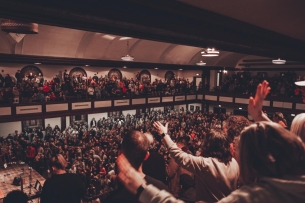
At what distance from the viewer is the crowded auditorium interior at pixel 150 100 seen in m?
1.29

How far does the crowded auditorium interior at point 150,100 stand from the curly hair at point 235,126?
20 mm

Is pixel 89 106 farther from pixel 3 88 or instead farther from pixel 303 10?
pixel 303 10

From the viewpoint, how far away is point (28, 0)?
2324 millimetres

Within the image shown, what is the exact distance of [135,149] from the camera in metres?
1.83

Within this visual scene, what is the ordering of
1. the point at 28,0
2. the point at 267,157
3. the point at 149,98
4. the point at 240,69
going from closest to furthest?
1. the point at 267,157
2. the point at 28,0
3. the point at 149,98
4. the point at 240,69

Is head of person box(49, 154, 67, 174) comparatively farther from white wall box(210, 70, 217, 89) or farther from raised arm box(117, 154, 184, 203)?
white wall box(210, 70, 217, 89)

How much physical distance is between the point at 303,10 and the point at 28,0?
3432 millimetres

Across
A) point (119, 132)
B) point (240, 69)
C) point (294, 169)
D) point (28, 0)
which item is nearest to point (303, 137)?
point (294, 169)

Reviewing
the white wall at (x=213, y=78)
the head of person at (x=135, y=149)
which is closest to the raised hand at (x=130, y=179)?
the head of person at (x=135, y=149)

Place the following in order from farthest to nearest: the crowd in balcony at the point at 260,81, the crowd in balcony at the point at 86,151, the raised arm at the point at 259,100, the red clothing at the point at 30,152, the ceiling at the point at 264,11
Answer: the crowd in balcony at the point at 260,81
the red clothing at the point at 30,152
the crowd in balcony at the point at 86,151
the ceiling at the point at 264,11
the raised arm at the point at 259,100

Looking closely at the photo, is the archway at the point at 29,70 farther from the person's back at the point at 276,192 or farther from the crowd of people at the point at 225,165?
the person's back at the point at 276,192

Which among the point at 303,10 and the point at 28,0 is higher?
the point at 303,10

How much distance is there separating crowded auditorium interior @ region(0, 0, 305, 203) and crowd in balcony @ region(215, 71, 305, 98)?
4.3 inches

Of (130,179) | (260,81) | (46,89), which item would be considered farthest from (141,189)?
(260,81)
